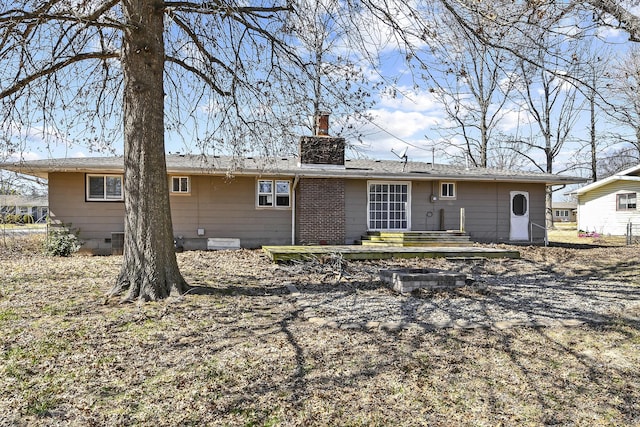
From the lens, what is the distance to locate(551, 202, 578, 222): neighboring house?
63781 mm

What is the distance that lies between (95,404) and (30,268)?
7147mm

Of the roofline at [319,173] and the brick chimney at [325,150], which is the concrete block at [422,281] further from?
the brick chimney at [325,150]

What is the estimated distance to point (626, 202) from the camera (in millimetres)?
23594

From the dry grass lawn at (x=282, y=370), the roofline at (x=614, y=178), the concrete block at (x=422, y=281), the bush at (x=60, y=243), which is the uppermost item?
the roofline at (x=614, y=178)

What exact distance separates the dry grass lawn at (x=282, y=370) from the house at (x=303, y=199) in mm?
7816

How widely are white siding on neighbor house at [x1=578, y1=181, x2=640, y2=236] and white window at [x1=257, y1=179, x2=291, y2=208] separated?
741 inches

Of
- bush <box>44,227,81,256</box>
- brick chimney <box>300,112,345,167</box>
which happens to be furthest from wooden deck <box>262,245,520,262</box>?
bush <box>44,227,81,256</box>

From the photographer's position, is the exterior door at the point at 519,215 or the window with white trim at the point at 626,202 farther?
the window with white trim at the point at 626,202

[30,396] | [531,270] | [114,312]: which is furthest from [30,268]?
[531,270]

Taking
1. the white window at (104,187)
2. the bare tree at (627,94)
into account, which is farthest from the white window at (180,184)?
the bare tree at (627,94)

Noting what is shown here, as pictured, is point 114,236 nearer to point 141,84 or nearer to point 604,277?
point 141,84

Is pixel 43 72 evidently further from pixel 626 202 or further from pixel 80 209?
pixel 626 202

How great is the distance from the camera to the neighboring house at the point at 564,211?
63781 millimetres

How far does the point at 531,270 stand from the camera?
10406 mm
